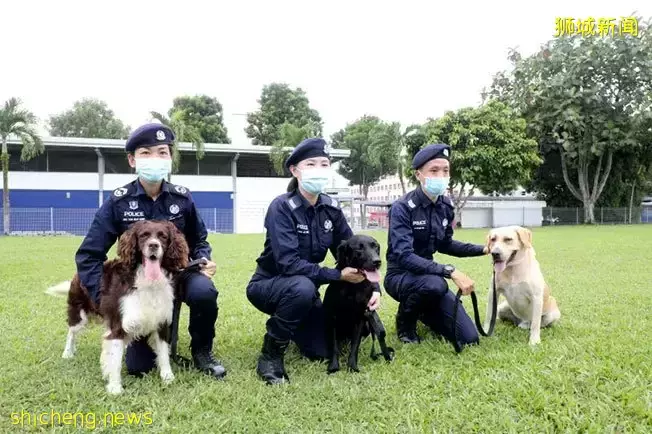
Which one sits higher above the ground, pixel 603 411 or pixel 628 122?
pixel 628 122

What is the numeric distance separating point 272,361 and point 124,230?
1483 millimetres

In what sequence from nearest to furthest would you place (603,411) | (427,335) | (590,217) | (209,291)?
(603,411)
(209,291)
(427,335)
(590,217)

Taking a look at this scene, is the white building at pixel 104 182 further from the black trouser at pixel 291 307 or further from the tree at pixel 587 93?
the black trouser at pixel 291 307

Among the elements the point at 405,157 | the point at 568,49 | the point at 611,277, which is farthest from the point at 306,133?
the point at 611,277

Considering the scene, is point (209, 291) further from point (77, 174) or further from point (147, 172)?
point (77, 174)

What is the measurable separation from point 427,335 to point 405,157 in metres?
28.1

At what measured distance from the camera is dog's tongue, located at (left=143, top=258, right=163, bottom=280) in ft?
10.9

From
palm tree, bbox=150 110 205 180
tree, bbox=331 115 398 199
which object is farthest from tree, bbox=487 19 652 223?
palm tree, bbox=150 110 205 180

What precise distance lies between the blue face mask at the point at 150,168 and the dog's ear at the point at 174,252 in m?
0.45

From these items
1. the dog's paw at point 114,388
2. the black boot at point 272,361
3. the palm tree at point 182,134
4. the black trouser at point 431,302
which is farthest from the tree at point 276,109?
the dog's paw at point 114,388

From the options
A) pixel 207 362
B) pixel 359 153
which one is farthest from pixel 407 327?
pixel 359 153

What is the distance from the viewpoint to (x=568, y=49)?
1217 inches

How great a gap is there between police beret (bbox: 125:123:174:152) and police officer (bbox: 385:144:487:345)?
2067 mm

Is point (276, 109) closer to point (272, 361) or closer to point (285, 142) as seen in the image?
point (285, 142)
